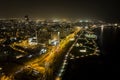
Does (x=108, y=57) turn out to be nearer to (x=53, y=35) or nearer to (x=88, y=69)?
(x=88, y=69)

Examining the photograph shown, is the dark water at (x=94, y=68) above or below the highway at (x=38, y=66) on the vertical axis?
below

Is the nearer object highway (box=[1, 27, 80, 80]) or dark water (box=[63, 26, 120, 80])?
highway (box=[1, 27, 80, 80])

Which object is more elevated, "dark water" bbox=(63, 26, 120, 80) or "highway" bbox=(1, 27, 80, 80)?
"highway" bbox=(1, 27, 80, 80)

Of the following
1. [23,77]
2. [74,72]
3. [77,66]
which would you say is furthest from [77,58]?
[23,77]

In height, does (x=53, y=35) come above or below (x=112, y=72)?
above

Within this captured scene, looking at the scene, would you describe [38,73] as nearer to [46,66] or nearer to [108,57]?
[46,66]

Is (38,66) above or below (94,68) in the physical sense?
above

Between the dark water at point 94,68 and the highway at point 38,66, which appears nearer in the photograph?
the highway at point 38,66

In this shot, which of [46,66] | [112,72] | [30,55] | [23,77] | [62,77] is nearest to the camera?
[23,77]

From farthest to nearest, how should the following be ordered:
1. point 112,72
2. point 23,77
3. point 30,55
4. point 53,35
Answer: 1. point 53,35
2. point 30,55
3. point 112,72
4. point 23,77

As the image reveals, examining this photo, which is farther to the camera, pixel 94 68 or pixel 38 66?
pixel 94 68

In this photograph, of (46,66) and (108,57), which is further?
(108,57)
